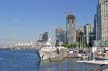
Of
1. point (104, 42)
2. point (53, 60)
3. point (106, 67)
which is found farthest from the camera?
point (104, 42)

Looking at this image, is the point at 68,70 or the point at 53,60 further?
the point at 53,60

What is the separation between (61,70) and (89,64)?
647 centimetres

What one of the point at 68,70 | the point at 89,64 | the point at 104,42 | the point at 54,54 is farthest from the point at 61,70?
the point at 104,42

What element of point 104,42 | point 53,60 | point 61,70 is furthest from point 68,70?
point 104,42

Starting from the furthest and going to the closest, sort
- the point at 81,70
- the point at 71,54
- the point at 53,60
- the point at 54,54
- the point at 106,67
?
the point at 71,54, the point at 54,54, the point at 53,60, the point at 81,70, the point at 106,67

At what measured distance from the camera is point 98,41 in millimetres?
196000

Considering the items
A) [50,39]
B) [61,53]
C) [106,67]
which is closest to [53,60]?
[61,53]

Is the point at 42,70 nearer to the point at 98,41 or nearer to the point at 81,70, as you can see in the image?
the point at 81,70

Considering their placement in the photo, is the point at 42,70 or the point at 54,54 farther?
the point at 54,54

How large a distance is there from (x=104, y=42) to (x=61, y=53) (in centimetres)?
8546

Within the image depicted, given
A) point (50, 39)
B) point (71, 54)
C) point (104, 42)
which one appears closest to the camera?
point (71, 54)

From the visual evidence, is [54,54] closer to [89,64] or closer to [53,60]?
[53,60]

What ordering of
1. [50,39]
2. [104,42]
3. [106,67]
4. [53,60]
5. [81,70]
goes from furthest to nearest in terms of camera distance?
[104,42], [50,39], [53,60], [81,70], [106,67]

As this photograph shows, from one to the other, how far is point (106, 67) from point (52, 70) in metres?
49.4
